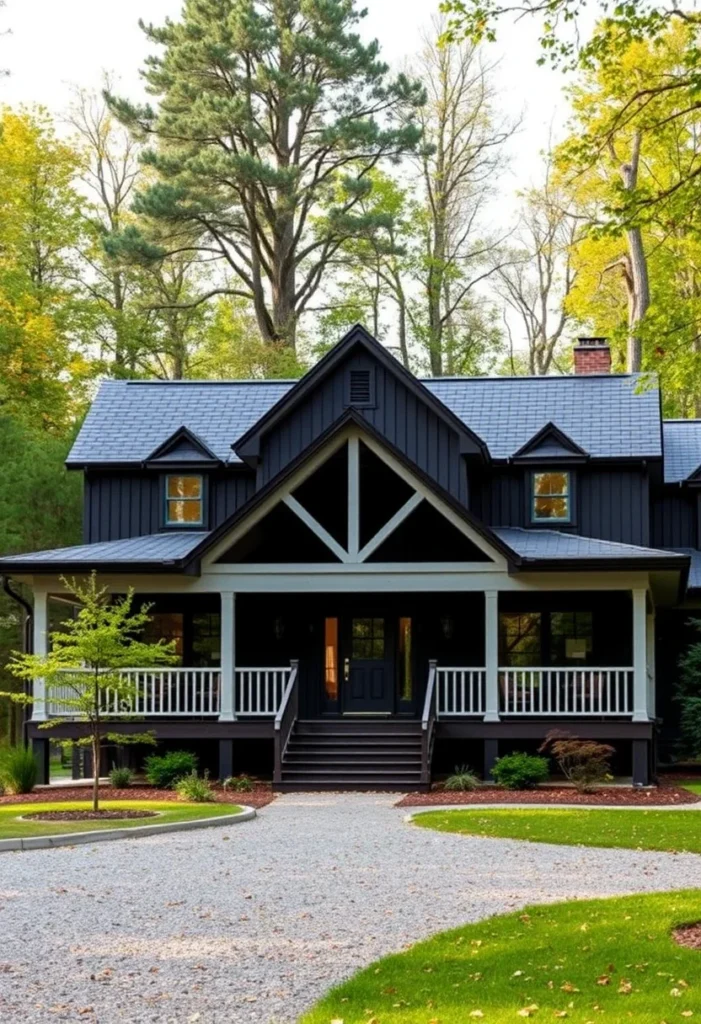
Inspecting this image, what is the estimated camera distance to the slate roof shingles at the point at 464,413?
1088 inches

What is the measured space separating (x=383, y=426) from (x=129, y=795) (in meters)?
7.98

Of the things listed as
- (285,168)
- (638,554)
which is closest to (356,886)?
(638,554)

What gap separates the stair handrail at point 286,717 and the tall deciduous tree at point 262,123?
20.1m

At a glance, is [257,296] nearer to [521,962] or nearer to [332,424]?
[332,424]

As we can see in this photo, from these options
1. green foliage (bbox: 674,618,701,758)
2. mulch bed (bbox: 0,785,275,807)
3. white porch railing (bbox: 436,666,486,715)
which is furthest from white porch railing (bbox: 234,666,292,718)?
green foliage (bbox: 674,618,701,758)

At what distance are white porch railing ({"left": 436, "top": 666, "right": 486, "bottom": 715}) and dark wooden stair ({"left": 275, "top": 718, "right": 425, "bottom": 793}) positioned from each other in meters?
0.76

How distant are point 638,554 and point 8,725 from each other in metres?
20.6

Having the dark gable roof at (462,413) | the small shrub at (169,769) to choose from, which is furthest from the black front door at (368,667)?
the dark gable roof at (462,413)

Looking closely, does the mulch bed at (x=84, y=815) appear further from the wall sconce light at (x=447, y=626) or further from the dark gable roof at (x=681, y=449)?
the dark gable roof at (x=681, y=449)

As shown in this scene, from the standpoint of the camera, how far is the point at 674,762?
28188mm

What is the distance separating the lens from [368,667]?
2586 cm

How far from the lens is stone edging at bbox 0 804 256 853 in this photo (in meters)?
15.7

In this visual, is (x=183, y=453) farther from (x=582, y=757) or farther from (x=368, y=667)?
(x=582, y=757)

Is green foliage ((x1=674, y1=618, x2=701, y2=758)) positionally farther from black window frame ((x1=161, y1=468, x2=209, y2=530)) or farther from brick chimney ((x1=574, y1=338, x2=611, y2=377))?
black window frame ((x1=161, y1=468, x2=209, y2=530))
